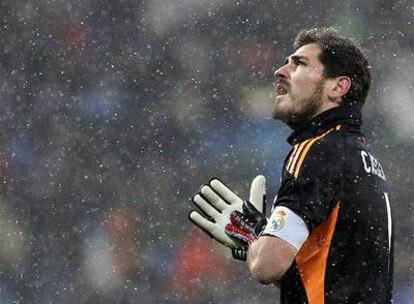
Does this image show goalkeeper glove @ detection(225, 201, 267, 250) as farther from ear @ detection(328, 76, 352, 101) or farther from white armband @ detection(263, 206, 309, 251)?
ear @ detection(328, 76, 352, 101)

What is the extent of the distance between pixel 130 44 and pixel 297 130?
26.6ft

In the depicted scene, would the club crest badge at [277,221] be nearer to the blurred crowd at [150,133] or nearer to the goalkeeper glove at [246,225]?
the goalkeeper glove at [246,225]

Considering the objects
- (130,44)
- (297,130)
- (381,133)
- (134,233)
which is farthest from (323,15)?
(297,130)

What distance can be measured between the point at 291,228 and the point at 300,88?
543 millimetres

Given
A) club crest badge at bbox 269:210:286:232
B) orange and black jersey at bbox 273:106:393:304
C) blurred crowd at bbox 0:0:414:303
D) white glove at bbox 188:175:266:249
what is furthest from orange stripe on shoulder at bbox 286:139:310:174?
blurred crowd at bbox 0:0:414:303

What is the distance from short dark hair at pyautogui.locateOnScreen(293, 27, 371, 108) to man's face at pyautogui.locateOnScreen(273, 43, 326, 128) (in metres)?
0.03

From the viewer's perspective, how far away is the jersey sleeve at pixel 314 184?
7.50 feet

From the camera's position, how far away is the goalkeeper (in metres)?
2.29

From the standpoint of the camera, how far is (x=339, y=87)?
261cm

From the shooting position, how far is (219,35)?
10219 mm

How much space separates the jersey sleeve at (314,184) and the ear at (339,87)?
0.27 meters

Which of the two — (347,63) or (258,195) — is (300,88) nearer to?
(347,63)

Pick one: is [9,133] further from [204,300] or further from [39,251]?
[204,300]

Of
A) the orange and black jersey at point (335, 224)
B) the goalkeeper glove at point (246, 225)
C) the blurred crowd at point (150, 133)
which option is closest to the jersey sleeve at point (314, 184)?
the orange and black jersey at point (335, 224)
